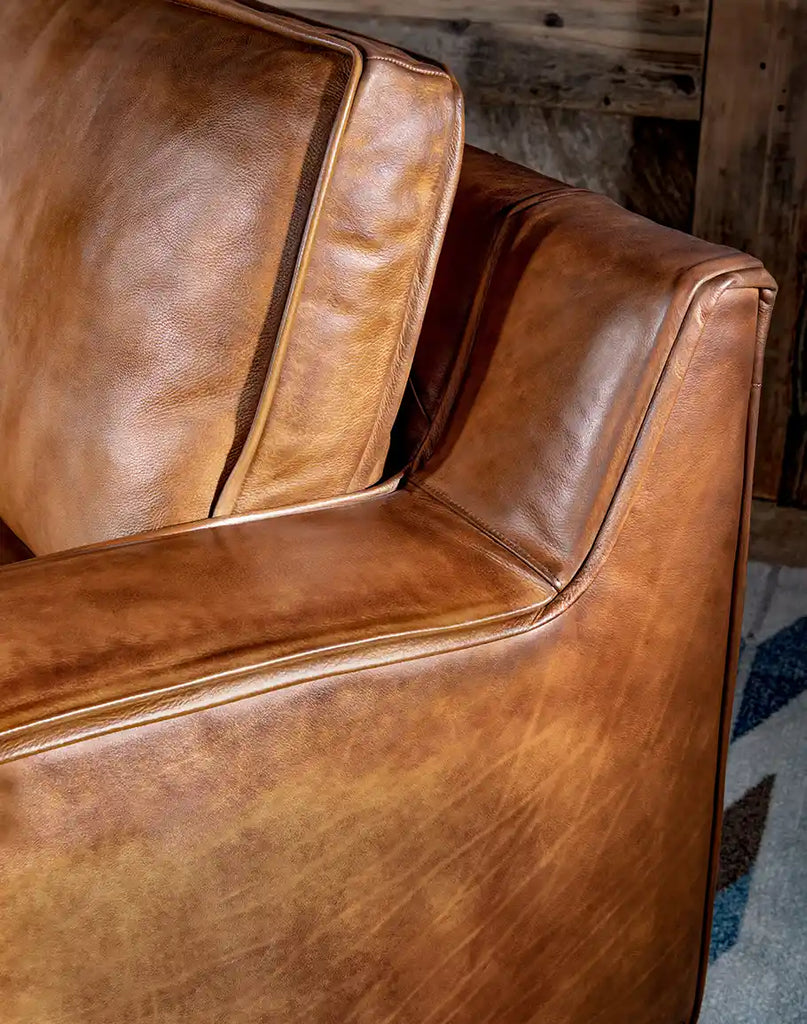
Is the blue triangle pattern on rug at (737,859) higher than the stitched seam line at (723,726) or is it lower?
lower

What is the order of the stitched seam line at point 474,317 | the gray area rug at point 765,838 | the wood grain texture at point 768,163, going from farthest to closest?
the wood grain texture at point 768,163
the gray area rug at point 765,838
the stitched seam line at point 474,317

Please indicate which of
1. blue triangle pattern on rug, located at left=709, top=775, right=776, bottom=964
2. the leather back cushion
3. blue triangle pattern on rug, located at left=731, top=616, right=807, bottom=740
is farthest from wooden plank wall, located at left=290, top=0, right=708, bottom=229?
the leather back cushion

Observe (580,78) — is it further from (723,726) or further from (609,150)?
(723,726)

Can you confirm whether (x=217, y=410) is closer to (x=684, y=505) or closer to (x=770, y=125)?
(x=684, y=505)

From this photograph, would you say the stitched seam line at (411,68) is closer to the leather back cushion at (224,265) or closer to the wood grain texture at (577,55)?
the leather back cushion at (224,265)

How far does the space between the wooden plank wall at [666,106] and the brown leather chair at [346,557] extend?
0.96 meters

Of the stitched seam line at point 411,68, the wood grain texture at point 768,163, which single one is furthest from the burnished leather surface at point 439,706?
the wood grain texture at point 768,163

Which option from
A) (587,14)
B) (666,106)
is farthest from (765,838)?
(587,14)

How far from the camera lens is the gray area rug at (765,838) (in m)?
1.14

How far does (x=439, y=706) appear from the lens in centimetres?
71

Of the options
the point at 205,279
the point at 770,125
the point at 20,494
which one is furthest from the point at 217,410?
the point at 770,125

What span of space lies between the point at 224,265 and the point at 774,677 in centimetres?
111

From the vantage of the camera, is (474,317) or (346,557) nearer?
(346,557)

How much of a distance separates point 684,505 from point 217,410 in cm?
32
